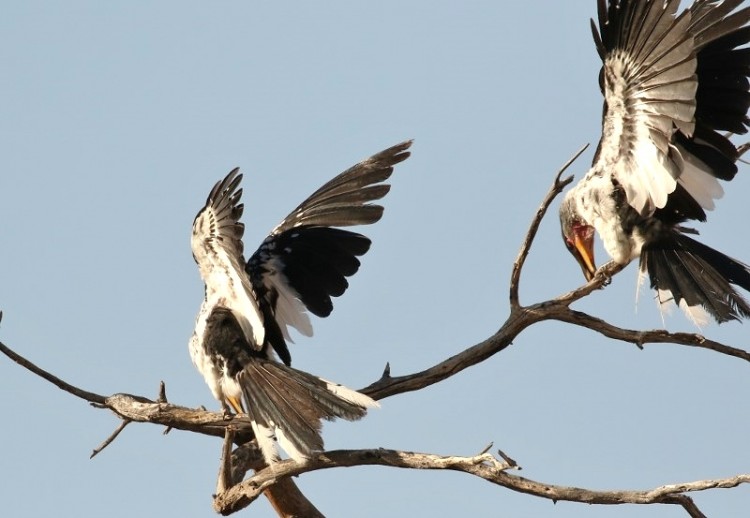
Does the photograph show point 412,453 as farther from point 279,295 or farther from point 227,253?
point 279,295

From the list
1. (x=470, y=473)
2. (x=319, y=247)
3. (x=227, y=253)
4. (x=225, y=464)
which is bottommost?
(x=470, y=473)

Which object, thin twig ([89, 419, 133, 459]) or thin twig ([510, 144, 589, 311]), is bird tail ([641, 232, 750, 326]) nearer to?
thin twig ([510, 144, 589, 311])

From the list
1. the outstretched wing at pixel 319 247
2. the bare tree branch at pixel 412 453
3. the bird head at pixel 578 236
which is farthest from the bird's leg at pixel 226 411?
the bird head at pixel 578 236

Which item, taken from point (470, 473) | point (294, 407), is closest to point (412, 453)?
point (470, 473)

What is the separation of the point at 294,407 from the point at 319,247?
169 centimetres

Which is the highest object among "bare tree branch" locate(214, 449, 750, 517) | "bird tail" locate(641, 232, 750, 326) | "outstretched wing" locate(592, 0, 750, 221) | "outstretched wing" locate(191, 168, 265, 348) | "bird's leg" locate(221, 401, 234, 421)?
"outstretched wing" locate(592, 0, 750, 221)

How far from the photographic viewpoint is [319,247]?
7.00 metres

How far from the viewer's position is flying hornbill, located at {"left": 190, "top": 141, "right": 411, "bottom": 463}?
5480 mm

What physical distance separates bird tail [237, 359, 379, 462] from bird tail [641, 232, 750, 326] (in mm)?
1841

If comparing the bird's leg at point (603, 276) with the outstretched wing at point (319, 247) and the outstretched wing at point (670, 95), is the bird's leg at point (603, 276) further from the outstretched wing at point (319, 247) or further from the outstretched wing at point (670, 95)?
the outstretched wing at point (319, 247)

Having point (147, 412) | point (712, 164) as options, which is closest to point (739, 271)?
point (712, 164)

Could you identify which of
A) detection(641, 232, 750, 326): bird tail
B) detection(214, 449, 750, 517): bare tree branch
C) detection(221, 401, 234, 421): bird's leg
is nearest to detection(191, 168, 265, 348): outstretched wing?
detection(221, 401, 234, 421): bird's leg

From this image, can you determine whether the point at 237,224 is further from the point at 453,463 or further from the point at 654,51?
the point at 654,51

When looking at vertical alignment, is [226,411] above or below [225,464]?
above
